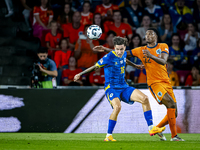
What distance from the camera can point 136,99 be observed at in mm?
5828

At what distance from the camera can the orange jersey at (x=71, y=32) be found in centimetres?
1095

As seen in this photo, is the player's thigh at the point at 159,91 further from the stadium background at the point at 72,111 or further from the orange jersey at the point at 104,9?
the orange jersey at the point at 104,9

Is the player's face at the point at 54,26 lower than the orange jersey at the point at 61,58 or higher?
higher

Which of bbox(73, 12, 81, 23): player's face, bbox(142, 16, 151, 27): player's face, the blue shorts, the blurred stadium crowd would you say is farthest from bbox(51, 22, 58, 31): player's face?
the blue shorts

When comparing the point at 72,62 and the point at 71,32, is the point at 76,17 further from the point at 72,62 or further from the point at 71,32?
the point at 72,62

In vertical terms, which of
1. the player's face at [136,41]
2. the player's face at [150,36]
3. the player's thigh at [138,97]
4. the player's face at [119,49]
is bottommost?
the player's thigh at [138,97]

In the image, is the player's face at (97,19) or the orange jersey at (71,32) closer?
the orange jersey at (71,32)

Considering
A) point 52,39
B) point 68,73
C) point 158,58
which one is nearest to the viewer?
point 158,58

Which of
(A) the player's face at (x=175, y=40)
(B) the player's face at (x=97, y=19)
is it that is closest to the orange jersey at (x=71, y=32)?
(B) the player's face at (x=97, y=19)

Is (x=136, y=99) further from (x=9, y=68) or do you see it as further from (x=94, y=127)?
(x=9, y=68)

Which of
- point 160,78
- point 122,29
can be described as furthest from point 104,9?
point 160,78

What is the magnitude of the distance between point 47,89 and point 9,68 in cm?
267

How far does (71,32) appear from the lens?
11.1 m

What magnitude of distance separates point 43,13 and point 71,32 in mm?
1265
